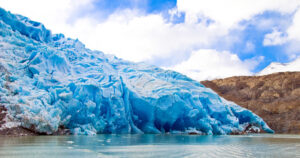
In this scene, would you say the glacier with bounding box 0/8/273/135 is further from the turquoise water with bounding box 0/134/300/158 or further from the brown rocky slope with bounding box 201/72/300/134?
the brown rocky slope with bounding box 201/72/300/134

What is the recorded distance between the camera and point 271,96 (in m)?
57.1

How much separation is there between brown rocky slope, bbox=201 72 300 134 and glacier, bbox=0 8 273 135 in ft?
76.4

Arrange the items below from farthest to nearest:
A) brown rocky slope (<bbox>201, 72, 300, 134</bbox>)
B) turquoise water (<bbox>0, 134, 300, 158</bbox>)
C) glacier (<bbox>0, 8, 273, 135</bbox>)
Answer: brown rocky slope (<bbox>201, 72, 300, 134</bbox>) < glacier (<bbox>0, 8, 273, 135</bbox>) < turquoise water (<bbox>0, 134, 300, 158</bbox>)

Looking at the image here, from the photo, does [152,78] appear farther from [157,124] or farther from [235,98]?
[235,98]

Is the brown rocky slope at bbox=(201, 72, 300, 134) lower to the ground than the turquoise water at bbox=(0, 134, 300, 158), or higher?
higher

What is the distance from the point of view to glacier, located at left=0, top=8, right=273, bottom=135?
17125mm

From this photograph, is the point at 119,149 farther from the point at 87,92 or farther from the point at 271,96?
the point at 271,96

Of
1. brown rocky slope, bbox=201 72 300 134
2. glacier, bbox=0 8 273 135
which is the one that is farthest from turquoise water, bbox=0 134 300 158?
brown rocky slope, bbox=201 72 300 134

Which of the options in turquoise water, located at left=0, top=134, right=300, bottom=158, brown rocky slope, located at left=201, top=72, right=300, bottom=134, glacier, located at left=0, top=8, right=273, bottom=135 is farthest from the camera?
brown rocky slope, located at left=201, top=72, right=300, bottom=134

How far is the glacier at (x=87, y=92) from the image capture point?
56.2ft

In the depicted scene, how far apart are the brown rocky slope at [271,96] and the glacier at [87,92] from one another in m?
23.3

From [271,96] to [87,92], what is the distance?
47753 millimetres

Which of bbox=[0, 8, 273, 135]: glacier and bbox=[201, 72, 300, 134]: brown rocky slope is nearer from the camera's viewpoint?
bbox=[0, 8, 273, 135]: glacier

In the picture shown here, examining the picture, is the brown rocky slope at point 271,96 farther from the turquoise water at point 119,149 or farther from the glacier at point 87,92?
the turquoise water at point 119,149
